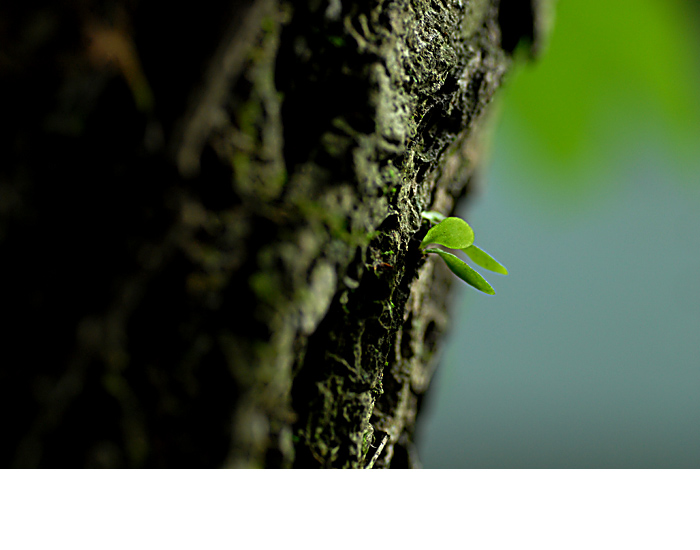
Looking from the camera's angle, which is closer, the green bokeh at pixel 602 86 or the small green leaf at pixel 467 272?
the small green leaf at pixel 467 272

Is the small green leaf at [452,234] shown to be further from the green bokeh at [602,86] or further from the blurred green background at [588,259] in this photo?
the green bokeh at [602,86]

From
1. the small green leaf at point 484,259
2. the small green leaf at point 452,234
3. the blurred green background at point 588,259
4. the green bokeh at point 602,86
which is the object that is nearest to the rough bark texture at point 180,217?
the small green leaf at point 452,234

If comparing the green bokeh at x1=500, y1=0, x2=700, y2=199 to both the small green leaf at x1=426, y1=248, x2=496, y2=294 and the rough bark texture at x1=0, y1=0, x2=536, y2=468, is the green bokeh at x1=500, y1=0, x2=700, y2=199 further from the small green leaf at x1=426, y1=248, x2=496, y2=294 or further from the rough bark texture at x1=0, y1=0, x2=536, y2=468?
the rough bark texture at x1=0, y1=0, x2=536, y2=468

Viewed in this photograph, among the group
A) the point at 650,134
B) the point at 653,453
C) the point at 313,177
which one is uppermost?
the point at 650,134

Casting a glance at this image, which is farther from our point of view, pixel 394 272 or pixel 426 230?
pixel 426 230

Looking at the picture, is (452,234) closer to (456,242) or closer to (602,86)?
(456,242)
